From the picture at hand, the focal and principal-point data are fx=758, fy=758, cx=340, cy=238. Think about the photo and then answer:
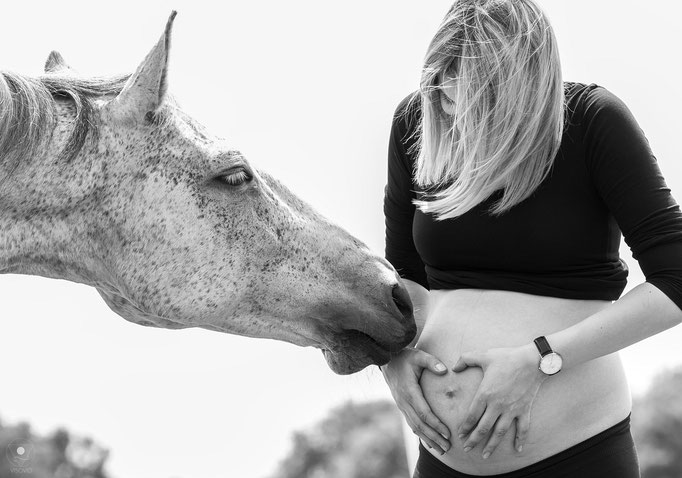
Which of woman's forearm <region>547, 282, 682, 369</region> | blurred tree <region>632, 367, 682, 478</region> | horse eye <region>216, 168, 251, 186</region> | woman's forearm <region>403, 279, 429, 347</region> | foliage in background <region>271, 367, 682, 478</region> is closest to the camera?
woman's forearm <region>547, 282, 682, 369</region>

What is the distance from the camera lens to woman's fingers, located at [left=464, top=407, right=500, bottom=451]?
158 centimetres

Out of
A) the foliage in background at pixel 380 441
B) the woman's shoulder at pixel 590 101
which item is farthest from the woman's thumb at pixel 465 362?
the foliage in background at pixel 380 441

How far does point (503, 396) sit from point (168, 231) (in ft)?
2.68

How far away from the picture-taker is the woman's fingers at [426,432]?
168cm

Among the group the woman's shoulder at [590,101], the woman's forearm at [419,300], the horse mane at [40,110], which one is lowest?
the woman's forearm at [419,300]

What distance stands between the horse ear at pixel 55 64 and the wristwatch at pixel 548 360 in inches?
55.9

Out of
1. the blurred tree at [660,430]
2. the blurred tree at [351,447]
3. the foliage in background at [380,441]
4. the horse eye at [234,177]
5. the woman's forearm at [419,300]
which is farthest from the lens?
the blurred tree at [351,447]

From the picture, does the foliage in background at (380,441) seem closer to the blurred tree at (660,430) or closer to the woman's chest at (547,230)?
the blurred tree at (660,430)

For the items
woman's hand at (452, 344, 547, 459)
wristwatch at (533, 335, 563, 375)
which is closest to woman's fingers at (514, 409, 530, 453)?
woman's hand at (452, 344, 547, 459)

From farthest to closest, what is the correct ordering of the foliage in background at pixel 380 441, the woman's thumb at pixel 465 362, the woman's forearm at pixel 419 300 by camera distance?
A: the foliage in background at pixel 380 441, the woman's forearm at pixel 419 300, the woman's thumb at pixel 465 362

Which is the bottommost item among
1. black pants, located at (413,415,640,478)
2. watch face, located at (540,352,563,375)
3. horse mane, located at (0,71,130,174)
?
black pants, located at (413,415,640,478)

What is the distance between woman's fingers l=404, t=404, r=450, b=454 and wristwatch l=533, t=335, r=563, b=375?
0.29 metres

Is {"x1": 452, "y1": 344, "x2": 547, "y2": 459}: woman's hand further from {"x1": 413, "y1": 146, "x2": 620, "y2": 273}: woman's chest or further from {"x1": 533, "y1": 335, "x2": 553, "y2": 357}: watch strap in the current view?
{"x1": 413, "y1": 146, "x2": 620, "y2": 273}: woman's chest

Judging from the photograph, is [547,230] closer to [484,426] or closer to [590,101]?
[590,101]
